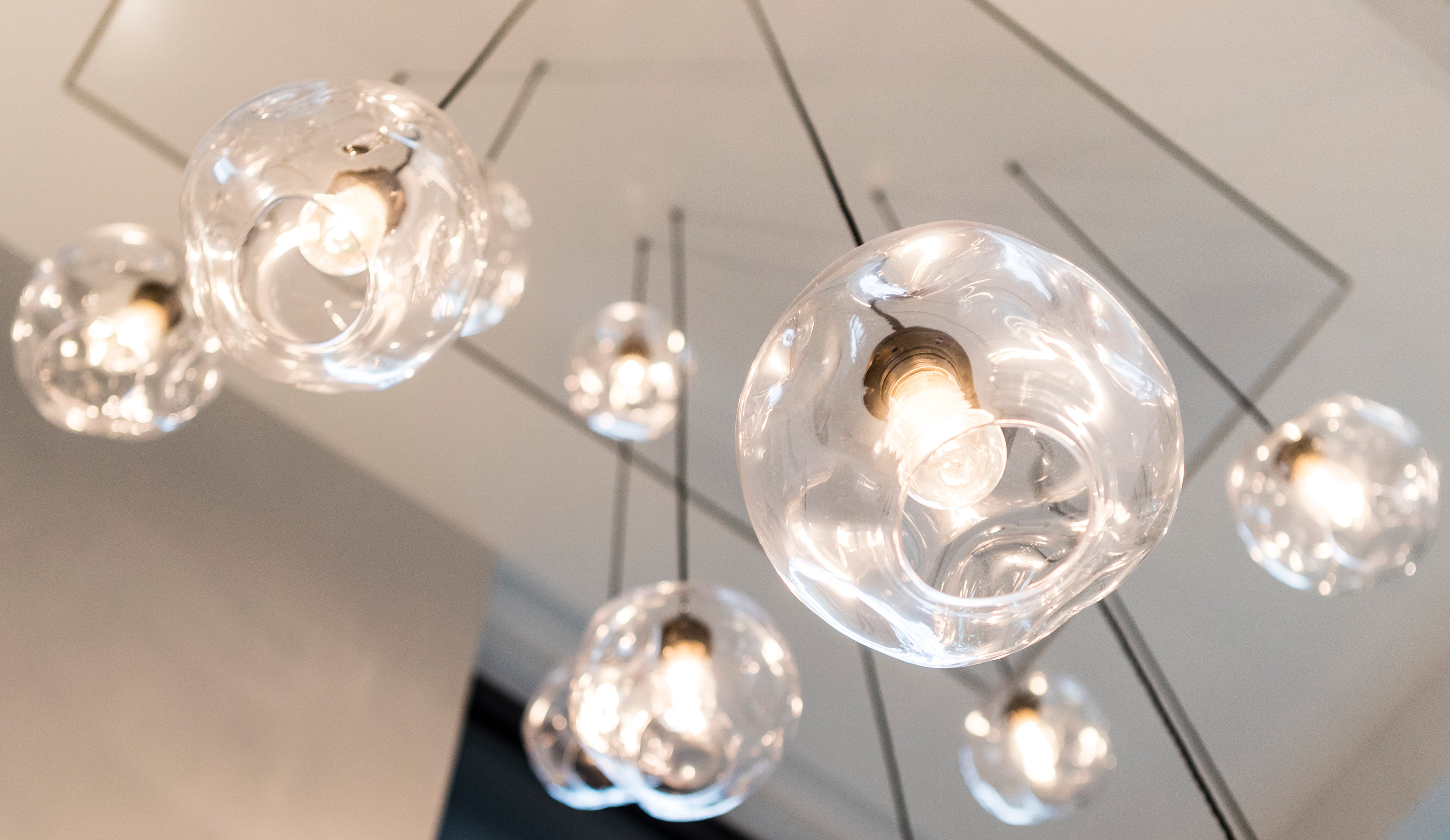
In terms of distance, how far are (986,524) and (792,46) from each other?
1.59 meters

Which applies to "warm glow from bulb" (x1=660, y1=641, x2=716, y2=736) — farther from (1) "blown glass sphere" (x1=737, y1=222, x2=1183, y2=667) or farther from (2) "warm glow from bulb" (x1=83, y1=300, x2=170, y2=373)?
(2) "warm glow from bulb" (x1=83, y1=300, x2=170, y2=373)

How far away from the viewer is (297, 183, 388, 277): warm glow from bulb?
875 millimetres

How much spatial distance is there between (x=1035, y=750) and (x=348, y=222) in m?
1.60

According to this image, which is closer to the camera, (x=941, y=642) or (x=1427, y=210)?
(x=941, y=642)

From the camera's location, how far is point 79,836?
75.7 inches

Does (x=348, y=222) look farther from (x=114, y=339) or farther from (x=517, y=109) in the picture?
(x=517, y=109)

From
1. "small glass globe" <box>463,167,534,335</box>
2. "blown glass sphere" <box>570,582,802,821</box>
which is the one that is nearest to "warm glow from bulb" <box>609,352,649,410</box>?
"small glass globe" <box>463,167,534,335</box>

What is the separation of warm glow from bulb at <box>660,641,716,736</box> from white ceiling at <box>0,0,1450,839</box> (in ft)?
4.21

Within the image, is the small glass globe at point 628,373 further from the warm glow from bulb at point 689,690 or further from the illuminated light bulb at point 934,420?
the illuminated light bulb at point 934,420

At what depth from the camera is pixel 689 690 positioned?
126 cm

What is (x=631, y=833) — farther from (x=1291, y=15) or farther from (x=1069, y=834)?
(x=1291, y=15)

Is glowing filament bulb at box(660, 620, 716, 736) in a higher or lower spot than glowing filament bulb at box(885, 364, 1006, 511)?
lower

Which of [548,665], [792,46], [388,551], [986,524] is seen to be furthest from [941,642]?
[548,665]

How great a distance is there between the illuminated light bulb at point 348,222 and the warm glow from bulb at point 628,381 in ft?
3.41
